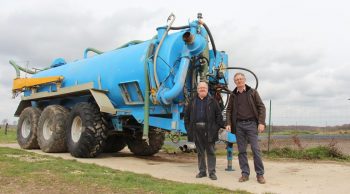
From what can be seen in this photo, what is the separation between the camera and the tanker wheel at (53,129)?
12.2 metres

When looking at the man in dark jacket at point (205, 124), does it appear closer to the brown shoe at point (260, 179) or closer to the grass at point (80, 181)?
the brown shoe at point (260, 179)

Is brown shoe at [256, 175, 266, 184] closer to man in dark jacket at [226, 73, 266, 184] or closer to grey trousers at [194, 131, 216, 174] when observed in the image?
man in dark jacket at [226, 73, 266, 184]

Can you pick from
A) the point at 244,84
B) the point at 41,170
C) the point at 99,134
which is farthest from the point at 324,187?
the point at 99,134

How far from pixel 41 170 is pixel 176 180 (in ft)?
8.10

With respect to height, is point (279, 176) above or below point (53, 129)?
below

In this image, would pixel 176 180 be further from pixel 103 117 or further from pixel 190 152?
pixel 190 152

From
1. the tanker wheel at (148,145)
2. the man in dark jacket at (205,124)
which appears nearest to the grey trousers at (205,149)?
the man in dark jacket at (205,124)

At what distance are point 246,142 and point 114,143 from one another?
6.86 metres

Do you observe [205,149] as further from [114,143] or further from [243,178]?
[114,143]

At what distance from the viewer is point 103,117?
10.9 m

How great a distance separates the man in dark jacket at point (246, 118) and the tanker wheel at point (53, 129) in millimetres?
6142

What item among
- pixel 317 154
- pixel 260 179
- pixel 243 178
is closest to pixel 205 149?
pixel 243 178

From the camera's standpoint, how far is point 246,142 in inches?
298

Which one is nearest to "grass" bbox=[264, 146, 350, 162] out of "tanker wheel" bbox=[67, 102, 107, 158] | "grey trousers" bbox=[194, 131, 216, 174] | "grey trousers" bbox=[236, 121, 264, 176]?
"grey trousers" bbox=[236, 121, 264, 176]
